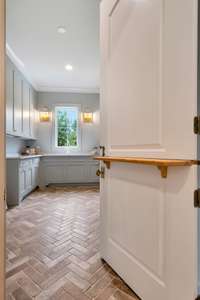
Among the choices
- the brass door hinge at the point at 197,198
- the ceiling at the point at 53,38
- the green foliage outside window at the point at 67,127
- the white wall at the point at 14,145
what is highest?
the ceiling at the point at 53,38

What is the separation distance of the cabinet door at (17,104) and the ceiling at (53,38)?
314mm

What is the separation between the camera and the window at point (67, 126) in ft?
20.0

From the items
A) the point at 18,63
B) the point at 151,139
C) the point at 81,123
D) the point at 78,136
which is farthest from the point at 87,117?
the point at 151,139

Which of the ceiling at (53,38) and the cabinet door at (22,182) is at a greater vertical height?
the ceiling at (53,38)

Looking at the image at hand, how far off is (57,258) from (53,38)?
10.2ft

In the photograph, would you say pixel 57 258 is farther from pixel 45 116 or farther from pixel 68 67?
pixel 45 116

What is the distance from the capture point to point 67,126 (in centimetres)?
612

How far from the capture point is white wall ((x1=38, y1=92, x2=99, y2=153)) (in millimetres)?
5926

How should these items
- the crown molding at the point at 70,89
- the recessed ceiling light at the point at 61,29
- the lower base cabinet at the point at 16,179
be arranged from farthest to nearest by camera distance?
1. the crown molding at the point at 70,89
2. the lower base cabinet at the point at 16,179
3. the recessed ceiling light at the point at 61,29

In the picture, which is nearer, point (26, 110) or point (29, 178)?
point (29, 178)

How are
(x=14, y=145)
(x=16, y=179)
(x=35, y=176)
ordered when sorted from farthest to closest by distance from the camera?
(x=35, y=176)
(x=14, y=145)
(x=16, y=179)

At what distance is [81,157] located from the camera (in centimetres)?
564

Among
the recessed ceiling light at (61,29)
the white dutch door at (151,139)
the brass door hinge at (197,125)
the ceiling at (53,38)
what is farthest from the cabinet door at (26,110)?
the brass door hinge at (197,125)

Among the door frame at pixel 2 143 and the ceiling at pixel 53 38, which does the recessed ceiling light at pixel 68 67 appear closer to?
the ceiling at pixel 53 38
